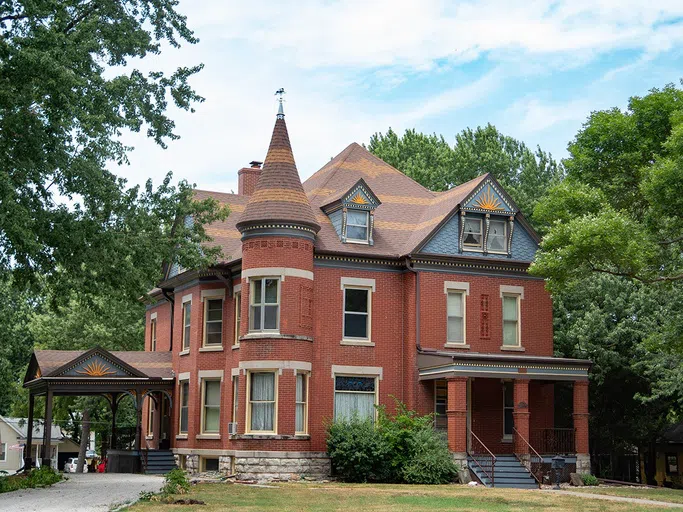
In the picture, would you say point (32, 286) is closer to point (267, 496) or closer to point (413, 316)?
point (267, 496)

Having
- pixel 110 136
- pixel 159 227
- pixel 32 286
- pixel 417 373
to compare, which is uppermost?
pixel 110 136

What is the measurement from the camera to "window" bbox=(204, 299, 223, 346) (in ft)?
116

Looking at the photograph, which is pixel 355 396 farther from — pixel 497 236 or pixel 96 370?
pixel 96 370

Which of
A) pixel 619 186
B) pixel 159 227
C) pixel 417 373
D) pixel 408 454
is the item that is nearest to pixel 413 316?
pixel 417 373

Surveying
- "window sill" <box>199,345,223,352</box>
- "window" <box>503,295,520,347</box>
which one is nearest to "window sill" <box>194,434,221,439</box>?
"window sill" <box>199,345,223,352</box>

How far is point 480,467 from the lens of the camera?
30.4 metres

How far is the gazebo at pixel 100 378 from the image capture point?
34.5 m

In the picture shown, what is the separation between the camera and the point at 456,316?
3419 centimetres

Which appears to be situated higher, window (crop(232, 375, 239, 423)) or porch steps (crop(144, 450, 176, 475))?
window (crop(232, 375, 239, 423))

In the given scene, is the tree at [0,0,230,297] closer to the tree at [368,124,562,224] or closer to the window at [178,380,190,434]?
the window at [178,380,190,434]

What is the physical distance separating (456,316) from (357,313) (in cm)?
362

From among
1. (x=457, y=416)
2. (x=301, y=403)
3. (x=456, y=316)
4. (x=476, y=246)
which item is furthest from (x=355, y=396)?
(x=476, y=246)

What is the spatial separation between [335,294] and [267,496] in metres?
11.5

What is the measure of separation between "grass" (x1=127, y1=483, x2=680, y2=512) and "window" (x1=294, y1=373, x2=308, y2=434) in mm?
4431
